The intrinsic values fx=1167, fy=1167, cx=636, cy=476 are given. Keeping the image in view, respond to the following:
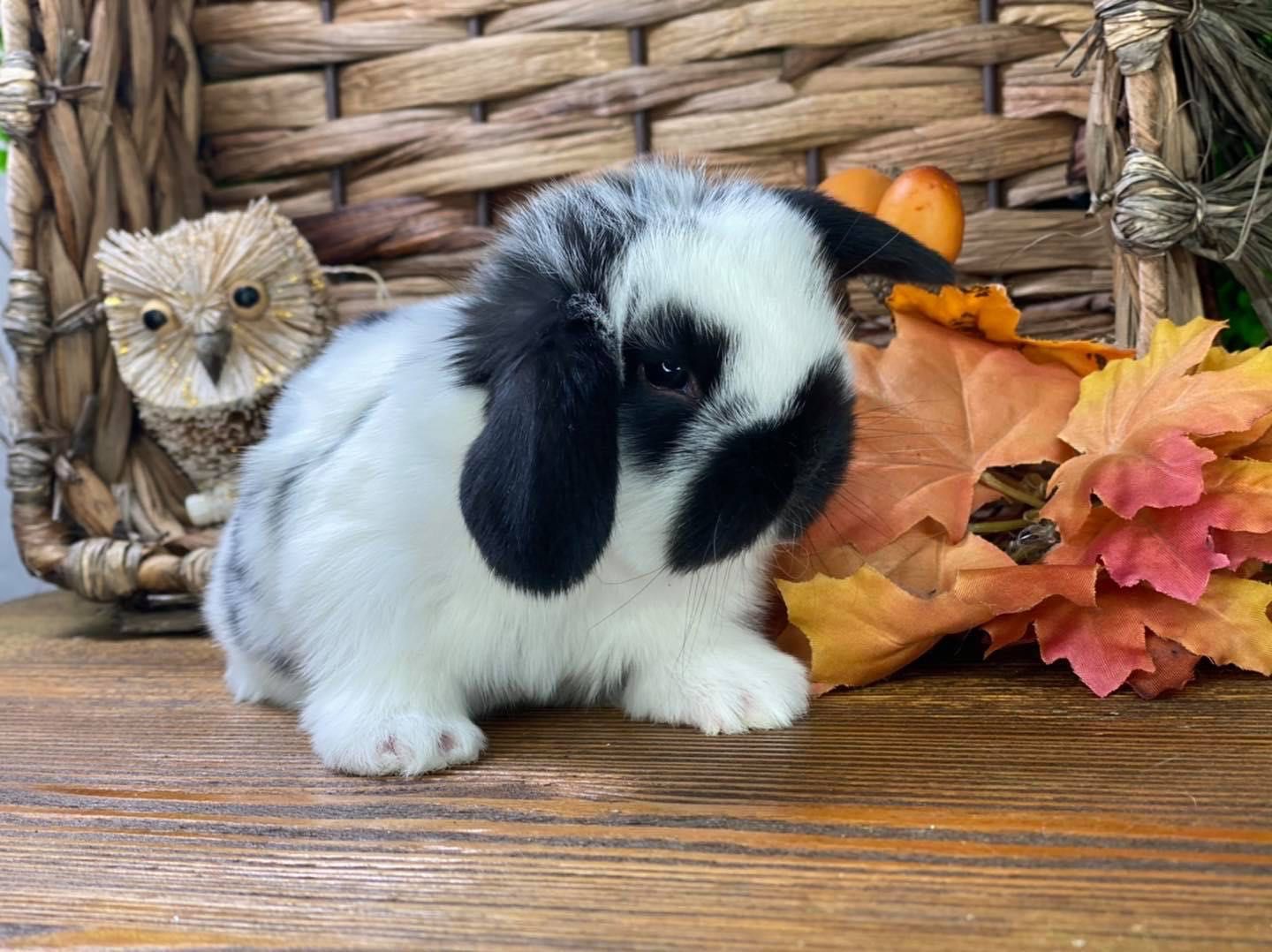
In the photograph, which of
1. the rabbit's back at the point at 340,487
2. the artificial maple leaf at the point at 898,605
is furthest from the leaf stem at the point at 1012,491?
the rabbit's back at the point at 340,487

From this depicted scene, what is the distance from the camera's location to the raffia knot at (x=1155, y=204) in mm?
1193

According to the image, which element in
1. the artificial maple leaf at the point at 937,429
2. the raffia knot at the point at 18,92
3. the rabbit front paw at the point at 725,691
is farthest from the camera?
the raffia knot at the point at 18,92

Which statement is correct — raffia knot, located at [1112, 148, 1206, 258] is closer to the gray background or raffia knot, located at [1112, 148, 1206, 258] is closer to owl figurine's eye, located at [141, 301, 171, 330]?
owl figurine's eye, located at [141, 301, 171, 330]

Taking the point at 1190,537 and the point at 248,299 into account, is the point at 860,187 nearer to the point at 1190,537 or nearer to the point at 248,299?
the point at 1190,537

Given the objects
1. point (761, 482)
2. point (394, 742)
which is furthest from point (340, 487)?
point (761, 482)

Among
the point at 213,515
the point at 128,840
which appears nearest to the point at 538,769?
the point at 128,840

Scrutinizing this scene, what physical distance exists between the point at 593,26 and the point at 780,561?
962mm

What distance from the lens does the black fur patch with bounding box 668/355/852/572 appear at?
953 mm

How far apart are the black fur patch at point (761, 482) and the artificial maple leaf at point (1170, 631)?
309 mm

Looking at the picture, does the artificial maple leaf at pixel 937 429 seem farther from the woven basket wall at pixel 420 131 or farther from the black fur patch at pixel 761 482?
the woven basket wall at pixel 420 131

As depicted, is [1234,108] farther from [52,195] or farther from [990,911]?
[52,195]

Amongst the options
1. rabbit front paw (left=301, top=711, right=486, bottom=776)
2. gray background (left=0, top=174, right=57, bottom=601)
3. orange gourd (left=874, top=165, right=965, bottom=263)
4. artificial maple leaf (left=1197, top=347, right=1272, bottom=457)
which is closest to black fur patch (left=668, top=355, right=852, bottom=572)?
rabbit front paw (left=301, top=711, right=486, bottom=776)

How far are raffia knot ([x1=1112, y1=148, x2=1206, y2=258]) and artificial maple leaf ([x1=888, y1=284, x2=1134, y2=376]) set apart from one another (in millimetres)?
125

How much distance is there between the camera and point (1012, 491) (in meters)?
1.29
